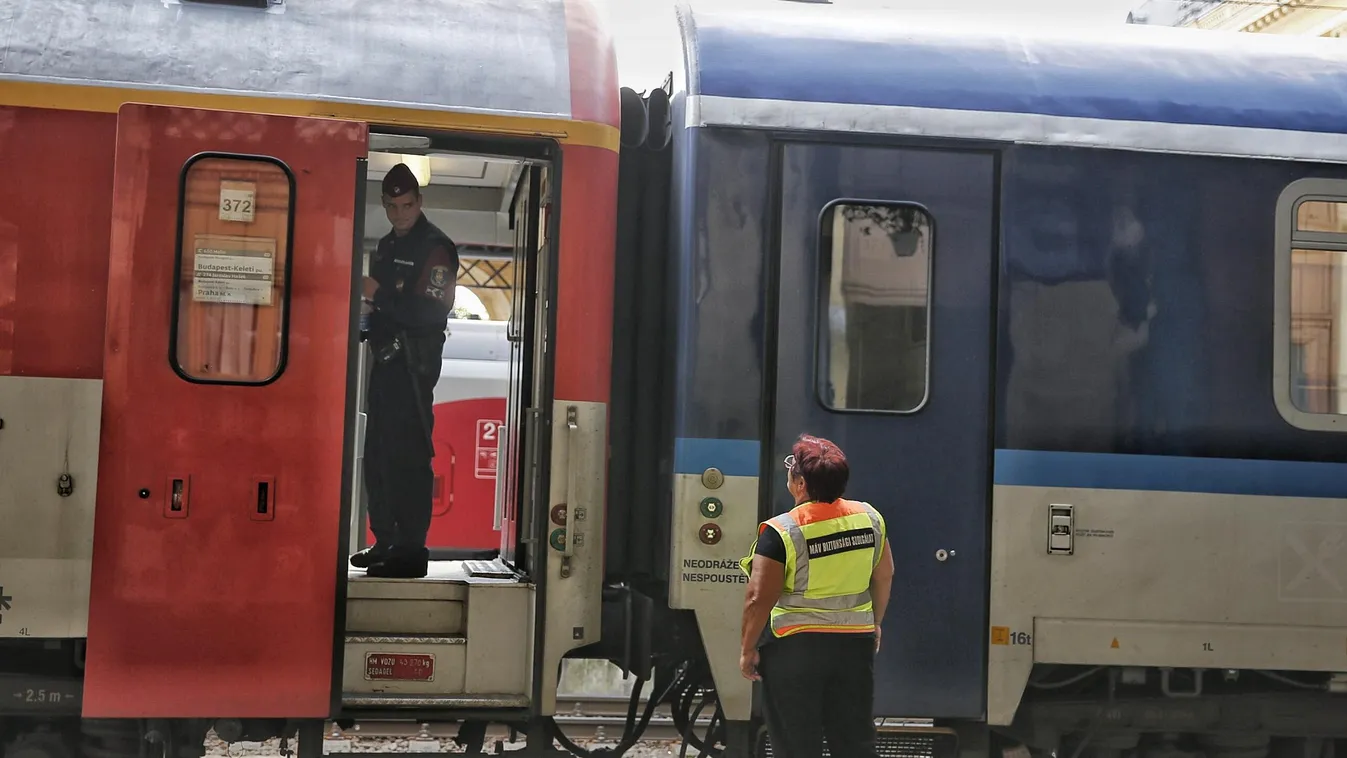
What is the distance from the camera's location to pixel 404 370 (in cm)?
630

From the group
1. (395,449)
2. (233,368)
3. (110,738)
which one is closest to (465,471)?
(395,449)

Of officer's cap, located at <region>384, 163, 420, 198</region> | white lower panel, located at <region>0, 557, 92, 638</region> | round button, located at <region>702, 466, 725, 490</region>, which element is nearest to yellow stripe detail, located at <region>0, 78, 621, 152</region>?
officer's cap, located at <region>384, 163, 420, 198</region>

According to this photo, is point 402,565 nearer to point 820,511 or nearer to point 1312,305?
point 820,511

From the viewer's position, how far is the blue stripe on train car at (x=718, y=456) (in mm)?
5582

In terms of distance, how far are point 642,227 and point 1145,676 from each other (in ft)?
10.1

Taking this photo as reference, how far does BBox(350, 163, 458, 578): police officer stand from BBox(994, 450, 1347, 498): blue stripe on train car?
2.68 metres

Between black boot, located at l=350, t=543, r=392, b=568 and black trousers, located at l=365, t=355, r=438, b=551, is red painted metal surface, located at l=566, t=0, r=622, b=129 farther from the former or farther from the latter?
black boot, located at l=350, t=543, r=392, b=568

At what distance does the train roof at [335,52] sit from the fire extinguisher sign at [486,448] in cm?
667

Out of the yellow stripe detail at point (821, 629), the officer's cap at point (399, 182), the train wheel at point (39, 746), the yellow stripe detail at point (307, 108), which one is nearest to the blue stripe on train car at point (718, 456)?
the yellow stripe detail at point (821, 629)

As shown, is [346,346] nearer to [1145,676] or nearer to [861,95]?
[861,95]

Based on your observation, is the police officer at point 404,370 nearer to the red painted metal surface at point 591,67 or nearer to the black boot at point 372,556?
the black boot at point 372,556

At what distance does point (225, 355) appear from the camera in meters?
5.35

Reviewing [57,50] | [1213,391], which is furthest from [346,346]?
[1213,391]

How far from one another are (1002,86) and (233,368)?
3.50m
